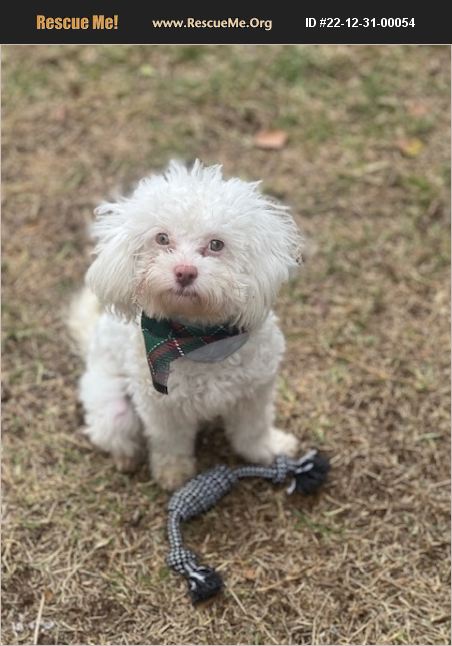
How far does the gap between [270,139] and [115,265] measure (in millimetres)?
1819

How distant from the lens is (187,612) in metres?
2.40

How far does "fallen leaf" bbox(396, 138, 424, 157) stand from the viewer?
11.9 ft

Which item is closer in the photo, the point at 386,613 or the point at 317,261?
the point at 386,613

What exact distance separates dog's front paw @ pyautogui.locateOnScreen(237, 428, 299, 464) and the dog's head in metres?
0.65

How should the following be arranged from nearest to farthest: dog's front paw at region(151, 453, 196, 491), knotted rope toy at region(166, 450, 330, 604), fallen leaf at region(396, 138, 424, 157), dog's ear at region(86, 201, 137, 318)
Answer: dog's ear at region(86, 201, 137, 318), knotted rope toy at region(166, 450, 330, 604), dog's front paw at region(151, 453, 196, 491), fallen leaf at region(396, 138, 424, 157)

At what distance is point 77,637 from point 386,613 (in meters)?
0.93

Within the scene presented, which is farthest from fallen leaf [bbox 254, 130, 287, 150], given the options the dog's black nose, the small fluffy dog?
the dog's black nose

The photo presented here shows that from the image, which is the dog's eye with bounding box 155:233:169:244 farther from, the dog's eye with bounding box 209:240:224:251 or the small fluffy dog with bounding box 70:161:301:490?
the dog's eye with bounding box 209:240:224:251

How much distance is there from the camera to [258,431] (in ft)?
8.54

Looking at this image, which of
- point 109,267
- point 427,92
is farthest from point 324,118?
point 109,267

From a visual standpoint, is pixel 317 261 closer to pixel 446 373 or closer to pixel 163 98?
pixel 446 373

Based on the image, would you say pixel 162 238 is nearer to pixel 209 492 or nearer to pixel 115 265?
pixel 115 265

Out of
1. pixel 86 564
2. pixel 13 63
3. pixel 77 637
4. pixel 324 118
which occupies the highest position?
pixel 13 63

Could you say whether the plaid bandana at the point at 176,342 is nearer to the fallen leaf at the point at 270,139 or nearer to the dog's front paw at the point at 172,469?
the dog's front paw at the point at 172,469
